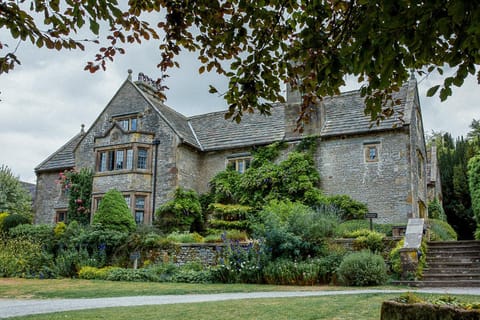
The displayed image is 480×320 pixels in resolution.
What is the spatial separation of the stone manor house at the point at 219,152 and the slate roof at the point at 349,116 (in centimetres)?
5

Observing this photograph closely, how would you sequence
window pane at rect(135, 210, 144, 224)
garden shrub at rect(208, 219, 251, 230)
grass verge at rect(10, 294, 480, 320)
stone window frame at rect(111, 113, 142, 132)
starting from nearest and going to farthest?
1. grass verge at rect(10, 294, 480, 320)
2. garden shrub at rect(208, 219, 251, 230)
3. window pane at rect(135, 210, 144, 224)
4. stone window frame at rect(111, 113, 142, 132)

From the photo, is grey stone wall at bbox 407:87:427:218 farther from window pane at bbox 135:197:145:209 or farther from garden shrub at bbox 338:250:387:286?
window pane at bbox 135:197:145:209

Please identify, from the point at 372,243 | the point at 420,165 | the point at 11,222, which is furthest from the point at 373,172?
the point at 11,222

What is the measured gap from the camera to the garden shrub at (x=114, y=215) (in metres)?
20.3

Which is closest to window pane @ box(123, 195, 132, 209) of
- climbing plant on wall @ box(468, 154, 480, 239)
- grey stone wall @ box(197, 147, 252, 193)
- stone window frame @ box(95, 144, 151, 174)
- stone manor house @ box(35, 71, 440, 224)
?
stone manor house @ box(35, 71, 440, 224)

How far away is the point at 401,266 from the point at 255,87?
871 cm

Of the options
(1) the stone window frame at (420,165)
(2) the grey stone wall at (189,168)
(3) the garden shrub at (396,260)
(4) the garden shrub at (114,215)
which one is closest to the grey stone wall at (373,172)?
(1) the stone window frame at (420,165)

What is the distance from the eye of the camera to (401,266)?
1245cm

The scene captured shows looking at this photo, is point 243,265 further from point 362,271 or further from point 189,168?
point 189,168

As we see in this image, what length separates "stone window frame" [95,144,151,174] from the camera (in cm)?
2409

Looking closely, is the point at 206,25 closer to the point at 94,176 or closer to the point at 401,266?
the point at 401,266

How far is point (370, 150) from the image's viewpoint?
21453 millimetres

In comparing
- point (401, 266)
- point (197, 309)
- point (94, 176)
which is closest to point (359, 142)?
point (401, 266)

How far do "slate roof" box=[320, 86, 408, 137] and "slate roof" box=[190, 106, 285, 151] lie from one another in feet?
8.24
